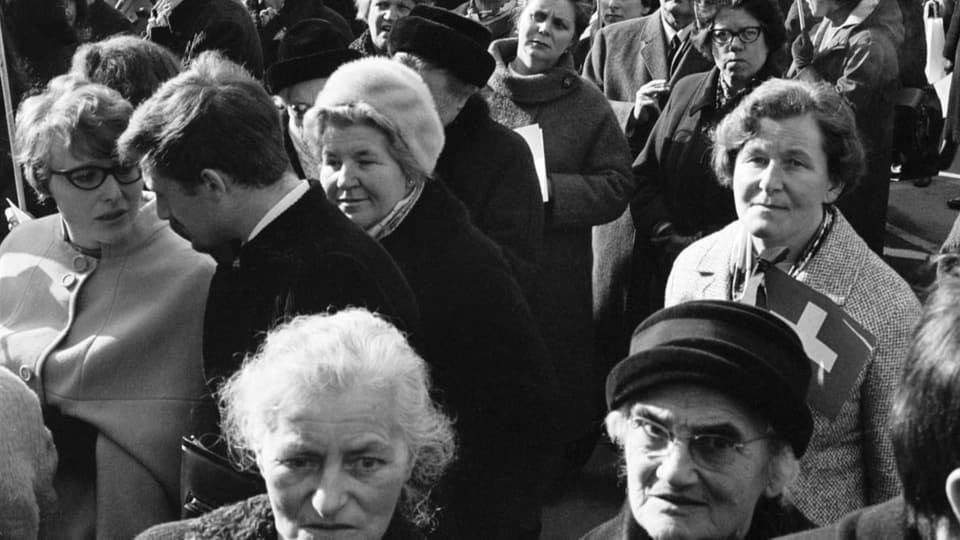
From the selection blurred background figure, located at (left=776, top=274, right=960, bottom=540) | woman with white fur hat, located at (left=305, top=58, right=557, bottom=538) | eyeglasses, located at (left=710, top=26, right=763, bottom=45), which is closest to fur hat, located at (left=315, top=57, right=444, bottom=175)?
woman with white fur hat, located at (left=305, top=58, right=557, bottom=538)

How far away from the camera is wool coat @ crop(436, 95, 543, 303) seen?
505 centimetres

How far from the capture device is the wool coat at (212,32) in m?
7.00

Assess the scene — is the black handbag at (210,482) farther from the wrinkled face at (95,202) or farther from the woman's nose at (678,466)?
the woman's nose at (678,466)

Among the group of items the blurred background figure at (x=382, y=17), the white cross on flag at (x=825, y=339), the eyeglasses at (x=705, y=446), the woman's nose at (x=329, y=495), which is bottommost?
the blurred background figure at (x=382, y=17)

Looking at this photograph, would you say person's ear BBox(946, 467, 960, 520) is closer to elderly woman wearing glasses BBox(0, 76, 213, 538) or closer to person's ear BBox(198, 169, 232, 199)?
person's ear BBox(198, 169, 232, 199)

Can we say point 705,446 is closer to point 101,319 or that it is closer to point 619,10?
point 101,319

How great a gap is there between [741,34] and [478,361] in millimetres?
2016

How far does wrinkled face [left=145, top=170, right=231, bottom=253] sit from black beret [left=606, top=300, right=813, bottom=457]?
3.67 feet

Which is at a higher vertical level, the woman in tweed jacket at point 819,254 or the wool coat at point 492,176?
the woman in tweed jacket at point 819,254

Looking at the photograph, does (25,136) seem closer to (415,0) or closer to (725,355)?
(725,355)

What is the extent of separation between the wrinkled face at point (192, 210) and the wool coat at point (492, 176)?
56.4 inches

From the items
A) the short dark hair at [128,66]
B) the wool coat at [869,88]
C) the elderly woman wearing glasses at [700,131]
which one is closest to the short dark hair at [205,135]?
the short dark hair at [128,66]

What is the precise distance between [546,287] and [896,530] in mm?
3674

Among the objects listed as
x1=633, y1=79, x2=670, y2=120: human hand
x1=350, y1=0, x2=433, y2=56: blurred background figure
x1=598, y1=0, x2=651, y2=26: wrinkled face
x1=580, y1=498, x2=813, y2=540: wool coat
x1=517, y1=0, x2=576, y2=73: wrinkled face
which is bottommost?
x1=598, y1=0, x2=651, y2=26: wrinkled face
